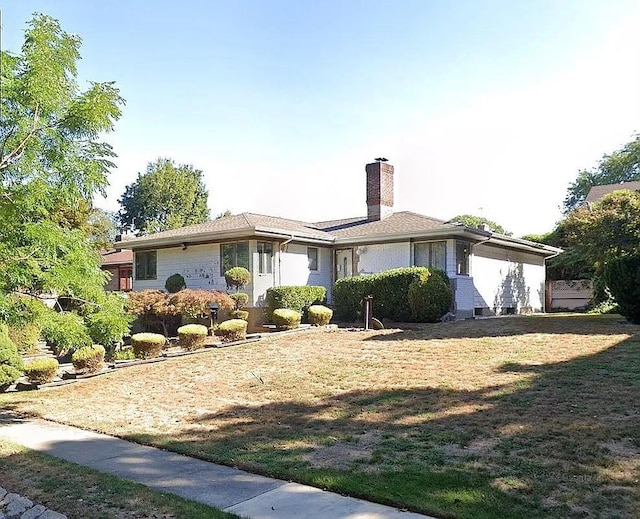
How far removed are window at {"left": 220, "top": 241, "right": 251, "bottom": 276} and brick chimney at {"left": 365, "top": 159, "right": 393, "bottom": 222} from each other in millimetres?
5953

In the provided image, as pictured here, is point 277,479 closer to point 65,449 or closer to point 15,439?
point 65,449

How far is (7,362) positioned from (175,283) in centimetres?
1018

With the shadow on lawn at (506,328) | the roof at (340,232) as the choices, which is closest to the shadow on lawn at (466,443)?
the shadow on lawn at (506,328)

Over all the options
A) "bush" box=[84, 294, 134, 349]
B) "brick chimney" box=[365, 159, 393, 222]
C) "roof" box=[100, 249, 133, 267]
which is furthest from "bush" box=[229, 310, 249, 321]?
"roof" box=[100, 249, 133, 267]

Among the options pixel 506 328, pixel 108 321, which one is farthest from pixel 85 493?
pixel 506 328

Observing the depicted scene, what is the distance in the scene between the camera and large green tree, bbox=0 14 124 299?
7258 millimetres

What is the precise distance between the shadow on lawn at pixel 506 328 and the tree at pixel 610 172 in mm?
34346

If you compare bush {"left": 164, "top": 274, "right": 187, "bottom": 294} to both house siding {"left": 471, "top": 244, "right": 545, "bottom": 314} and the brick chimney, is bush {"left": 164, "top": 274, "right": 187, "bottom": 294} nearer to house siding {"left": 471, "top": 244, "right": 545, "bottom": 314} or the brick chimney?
the brick chimney

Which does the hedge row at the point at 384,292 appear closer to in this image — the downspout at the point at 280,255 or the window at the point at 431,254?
the window at the point at 431,254

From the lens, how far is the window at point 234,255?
19.0 meters

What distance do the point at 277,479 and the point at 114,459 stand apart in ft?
7.09

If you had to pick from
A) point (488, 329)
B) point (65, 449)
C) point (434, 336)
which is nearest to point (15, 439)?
point (65, 449)

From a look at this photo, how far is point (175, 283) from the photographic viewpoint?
68.1 feet

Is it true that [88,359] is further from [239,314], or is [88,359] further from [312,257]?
[312,257]
